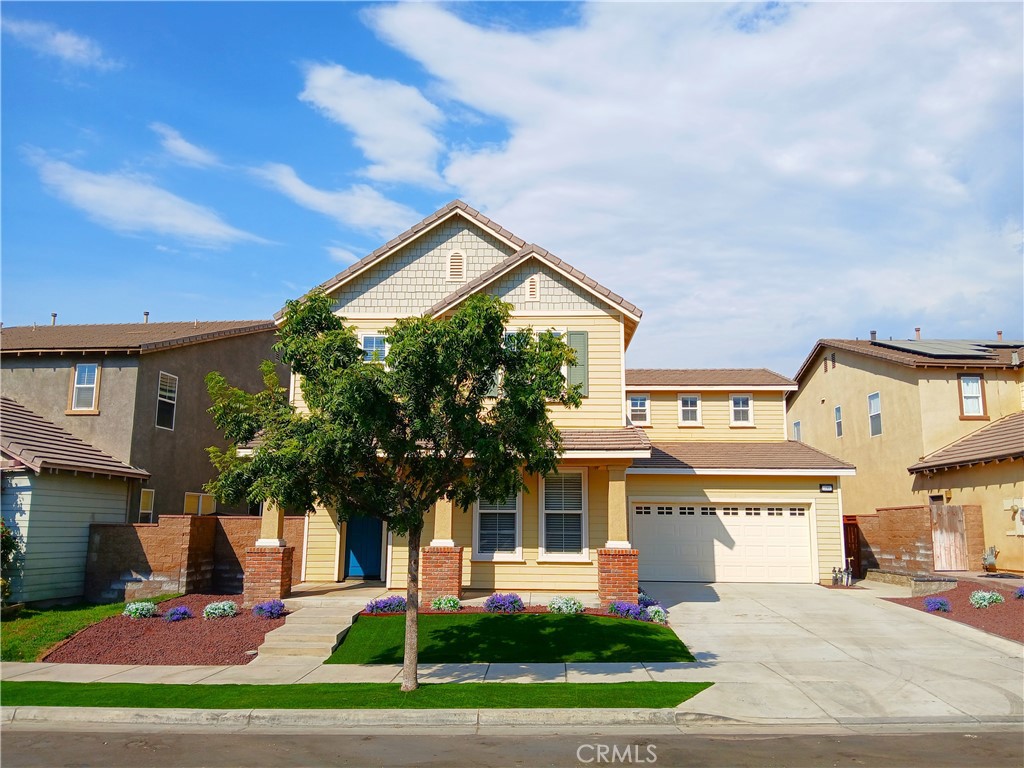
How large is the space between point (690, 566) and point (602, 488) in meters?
4.58

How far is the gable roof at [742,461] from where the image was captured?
66.7 feet

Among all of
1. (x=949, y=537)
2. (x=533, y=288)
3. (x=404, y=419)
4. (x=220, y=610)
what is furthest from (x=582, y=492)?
(x=949, y=537)

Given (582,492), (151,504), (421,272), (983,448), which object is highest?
(421,272)

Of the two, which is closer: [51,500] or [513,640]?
[513,640]

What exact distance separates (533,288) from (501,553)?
631 centimetres

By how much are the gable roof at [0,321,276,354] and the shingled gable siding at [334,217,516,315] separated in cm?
602

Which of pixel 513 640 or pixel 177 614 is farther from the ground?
pixel 177 614

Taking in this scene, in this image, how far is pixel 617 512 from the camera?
16234mm

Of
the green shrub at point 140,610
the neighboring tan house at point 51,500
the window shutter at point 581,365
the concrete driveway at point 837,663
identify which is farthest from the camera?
the window shutter at point 581,365

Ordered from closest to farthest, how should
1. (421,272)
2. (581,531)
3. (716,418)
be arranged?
1. (581,531)
2. (421,272)
3. (716,418)

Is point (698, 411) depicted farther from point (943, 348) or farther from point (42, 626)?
point (42, 626)

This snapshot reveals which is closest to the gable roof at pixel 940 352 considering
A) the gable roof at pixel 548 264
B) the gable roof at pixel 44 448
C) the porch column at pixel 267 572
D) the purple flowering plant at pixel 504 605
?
the gable roof at pixel 548 264

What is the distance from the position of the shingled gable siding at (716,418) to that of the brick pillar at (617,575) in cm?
998

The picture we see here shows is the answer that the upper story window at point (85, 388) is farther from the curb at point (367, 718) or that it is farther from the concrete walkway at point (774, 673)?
the curb at point (367, 718)
